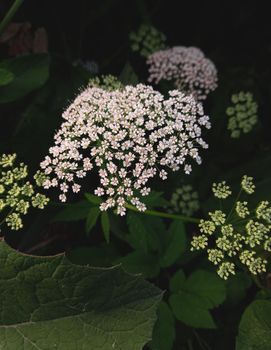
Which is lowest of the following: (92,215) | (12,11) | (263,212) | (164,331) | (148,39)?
(164,331)

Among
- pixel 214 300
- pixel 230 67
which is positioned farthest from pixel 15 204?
pixel 230 67

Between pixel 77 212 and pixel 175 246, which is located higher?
pixel 77 212

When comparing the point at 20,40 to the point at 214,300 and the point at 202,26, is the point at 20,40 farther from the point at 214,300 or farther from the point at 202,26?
the point at 214,300

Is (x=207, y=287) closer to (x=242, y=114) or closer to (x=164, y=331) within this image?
(x=164, y=331)

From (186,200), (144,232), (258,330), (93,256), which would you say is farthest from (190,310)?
(186,200)

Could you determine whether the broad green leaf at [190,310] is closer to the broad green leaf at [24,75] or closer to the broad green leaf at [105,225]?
the broad green leaf at [105,225]

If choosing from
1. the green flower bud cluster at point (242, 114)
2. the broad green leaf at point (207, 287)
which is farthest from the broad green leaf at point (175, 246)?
the green flower bud cluster at point (242, 114)
